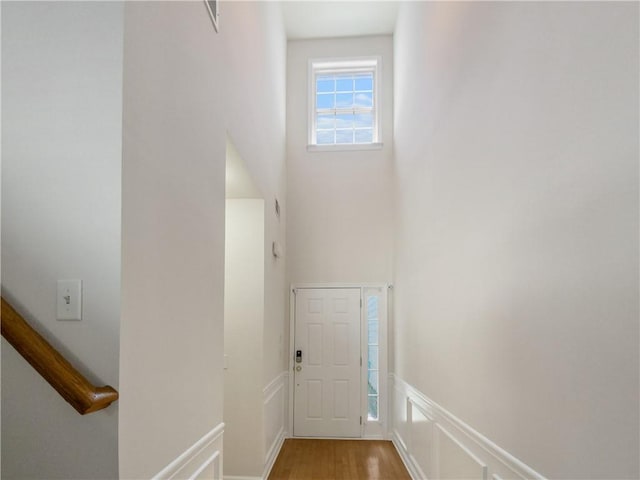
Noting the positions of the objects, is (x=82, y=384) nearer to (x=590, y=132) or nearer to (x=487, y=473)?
(x=590, y=132)

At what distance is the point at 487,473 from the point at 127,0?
248cm

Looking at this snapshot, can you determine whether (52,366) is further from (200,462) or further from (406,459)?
(406,459)

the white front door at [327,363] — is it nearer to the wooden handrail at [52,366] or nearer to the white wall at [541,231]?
the white wall at [541,231]

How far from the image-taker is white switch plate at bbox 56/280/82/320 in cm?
131

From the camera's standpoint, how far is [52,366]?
1.25 m

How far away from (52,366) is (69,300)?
0.60 ft

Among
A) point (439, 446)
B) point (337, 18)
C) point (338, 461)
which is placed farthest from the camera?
point (337, 18)

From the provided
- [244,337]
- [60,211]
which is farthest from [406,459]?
[60,211]

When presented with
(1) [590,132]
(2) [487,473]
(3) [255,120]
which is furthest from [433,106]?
(2) [487,473]

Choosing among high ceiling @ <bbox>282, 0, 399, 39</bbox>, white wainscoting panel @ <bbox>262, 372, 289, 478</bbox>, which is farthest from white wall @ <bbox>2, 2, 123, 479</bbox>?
high ceiling @ <bbox>282, 0, 399, 39</bbox>

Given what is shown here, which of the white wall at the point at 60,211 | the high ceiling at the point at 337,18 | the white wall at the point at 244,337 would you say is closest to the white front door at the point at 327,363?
the white wall at the point at 244,337

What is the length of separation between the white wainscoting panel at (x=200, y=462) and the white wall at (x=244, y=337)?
1.58m

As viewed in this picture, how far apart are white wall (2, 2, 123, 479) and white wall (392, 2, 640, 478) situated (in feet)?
4.62

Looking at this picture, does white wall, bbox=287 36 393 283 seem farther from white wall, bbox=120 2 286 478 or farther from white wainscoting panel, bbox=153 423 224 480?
white wainscoting panel, bbox=153 423 224 480
